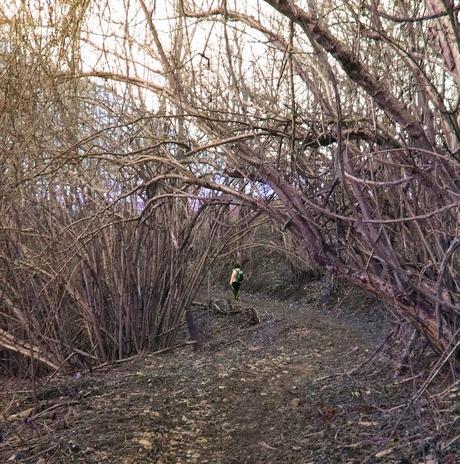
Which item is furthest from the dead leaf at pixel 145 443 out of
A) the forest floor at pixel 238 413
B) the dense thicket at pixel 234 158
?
the dense thicket at pixel 234 158

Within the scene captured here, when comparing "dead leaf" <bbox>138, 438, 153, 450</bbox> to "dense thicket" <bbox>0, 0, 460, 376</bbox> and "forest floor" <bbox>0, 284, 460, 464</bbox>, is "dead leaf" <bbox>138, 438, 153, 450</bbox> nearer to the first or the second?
"forest floor" <bbox>0, 284, 460, 464</bbox>

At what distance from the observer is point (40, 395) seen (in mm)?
5094

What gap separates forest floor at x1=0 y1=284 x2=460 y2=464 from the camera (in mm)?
3371

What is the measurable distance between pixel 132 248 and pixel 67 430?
2370mm

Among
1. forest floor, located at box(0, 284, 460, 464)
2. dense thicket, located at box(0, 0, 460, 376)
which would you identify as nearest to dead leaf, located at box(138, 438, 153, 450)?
forest floor, located at box(0, 284, 460, 464)

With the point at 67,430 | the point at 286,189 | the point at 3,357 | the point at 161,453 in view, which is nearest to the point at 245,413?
the point at 161,453

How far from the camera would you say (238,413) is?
14.1 feet

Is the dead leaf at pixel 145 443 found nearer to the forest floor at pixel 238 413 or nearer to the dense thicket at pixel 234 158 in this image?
the forest floor at pixel 238 413

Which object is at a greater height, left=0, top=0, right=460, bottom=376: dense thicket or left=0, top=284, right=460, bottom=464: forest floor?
left=0, top=0, right=460, bottom=376: dense thicket

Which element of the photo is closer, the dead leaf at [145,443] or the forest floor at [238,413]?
the forest floor at [238,413]

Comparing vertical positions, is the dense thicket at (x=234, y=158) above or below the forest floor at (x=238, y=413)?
above

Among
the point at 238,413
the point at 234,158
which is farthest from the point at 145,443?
the point at 234,158

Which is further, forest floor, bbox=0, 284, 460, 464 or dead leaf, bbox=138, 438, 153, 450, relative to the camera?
A: dead leaf, bbox=138, 438, 153, 450

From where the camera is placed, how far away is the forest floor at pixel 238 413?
3.37m
